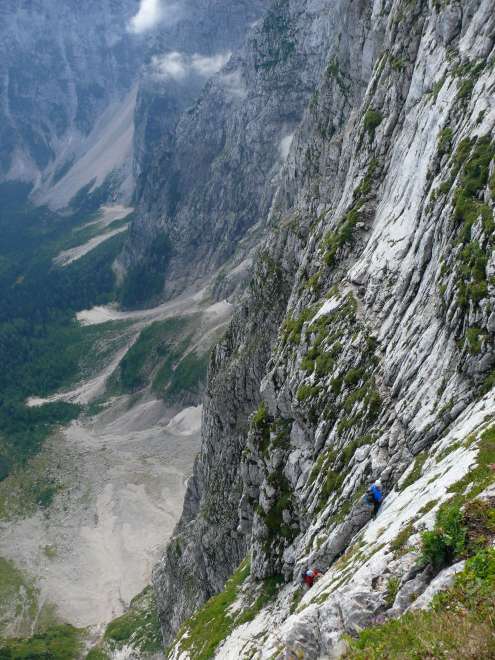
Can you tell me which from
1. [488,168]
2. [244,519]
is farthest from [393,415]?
[244,519]

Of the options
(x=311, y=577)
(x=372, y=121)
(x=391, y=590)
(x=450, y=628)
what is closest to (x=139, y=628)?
(x=311, y=577)

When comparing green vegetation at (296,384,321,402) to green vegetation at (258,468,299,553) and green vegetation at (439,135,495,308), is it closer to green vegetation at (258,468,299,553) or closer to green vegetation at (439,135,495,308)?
green vegetation at (258,468,299,553)

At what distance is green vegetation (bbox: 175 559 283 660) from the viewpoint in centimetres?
3966

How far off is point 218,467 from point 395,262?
44.1 m

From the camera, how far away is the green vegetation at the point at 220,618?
39656 millimetres

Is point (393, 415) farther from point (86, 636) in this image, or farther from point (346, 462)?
point (86, 636)

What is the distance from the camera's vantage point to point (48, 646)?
3748 inches

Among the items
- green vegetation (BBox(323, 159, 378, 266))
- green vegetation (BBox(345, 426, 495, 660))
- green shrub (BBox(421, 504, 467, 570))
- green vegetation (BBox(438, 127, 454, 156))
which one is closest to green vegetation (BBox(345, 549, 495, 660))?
green vegetation (BBox(345, 426, 495, 660))

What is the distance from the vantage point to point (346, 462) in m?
31.9

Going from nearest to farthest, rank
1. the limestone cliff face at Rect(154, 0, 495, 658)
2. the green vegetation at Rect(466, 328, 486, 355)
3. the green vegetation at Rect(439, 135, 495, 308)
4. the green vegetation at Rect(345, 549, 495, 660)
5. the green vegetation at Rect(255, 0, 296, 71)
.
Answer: the green vegetation at Rect(345, 549, 495, 660)
the limestone cliff face at Rect(154, 0, 495, 658)
the green vegetation at Rect(466, 328, 486, 355)
the green vegetation at Rect(439, 135, 495, 308)
the green vegetation at Rect(255, 0, 296, 71)

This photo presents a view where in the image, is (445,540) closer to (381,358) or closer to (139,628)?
(381,358)

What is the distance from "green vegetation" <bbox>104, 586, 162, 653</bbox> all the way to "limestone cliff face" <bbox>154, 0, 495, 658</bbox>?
89.5ft

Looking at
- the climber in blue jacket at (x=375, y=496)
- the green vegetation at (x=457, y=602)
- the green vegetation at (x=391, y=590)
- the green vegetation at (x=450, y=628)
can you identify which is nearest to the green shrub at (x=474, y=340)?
the green vegetation at (x=457, y=602)

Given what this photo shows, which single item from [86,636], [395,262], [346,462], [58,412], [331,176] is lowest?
[86,636]
